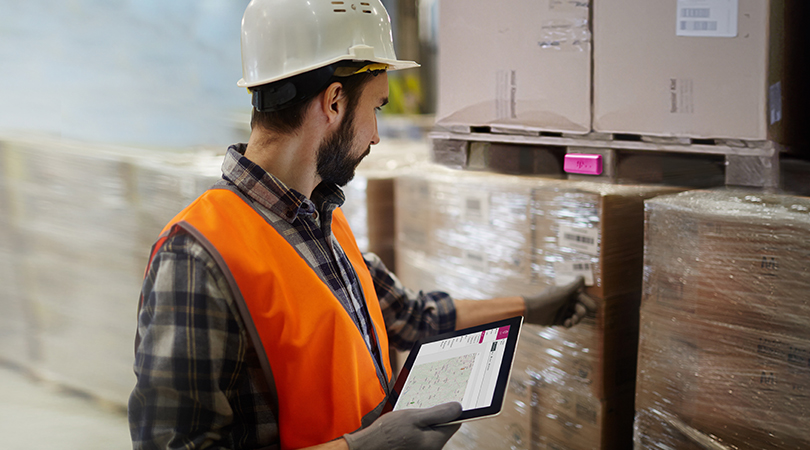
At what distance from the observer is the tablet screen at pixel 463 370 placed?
1272mm

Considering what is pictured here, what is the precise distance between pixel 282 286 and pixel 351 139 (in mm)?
408

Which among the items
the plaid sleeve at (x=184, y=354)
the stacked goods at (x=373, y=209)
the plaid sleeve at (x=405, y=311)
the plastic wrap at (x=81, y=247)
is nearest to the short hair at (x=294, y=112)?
the plaid sleeve at (x=184, y=354)

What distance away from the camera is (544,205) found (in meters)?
1.95

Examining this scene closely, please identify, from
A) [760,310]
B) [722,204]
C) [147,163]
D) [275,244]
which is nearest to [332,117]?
[275,244]

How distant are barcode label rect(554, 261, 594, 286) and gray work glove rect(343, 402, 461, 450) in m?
0.77

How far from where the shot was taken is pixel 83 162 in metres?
2.82

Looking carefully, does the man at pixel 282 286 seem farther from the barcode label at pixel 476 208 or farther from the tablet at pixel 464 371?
the barcode label at pixel 476 208

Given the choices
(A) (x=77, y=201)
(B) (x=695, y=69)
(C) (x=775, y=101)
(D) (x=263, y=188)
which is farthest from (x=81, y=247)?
(C) (x=775, y=101)

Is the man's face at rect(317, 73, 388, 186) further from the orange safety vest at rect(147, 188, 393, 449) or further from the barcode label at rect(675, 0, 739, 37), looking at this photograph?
the barcode label at rect(675, 0, 739, 37)

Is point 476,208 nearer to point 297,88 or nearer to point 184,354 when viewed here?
point 297,88

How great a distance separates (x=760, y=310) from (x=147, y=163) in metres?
2.36

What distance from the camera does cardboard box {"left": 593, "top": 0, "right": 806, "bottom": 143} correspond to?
1.58 meters

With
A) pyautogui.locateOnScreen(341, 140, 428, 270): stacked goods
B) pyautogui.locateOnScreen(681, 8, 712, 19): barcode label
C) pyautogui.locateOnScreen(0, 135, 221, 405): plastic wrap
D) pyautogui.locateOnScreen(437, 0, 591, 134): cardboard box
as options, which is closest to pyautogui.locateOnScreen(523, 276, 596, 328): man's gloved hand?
pyautogui.locateOnScreen(437, 0, 591, 134): cardboard box

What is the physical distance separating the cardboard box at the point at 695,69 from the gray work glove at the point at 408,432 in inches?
41.6
